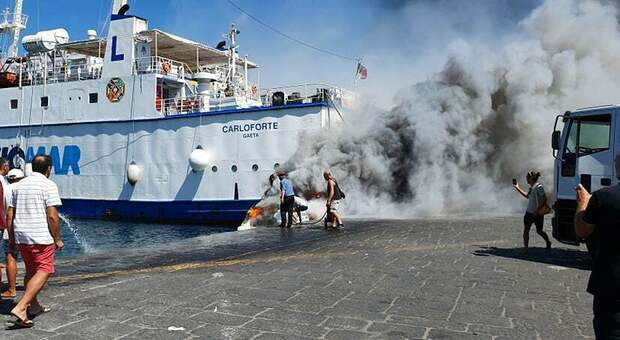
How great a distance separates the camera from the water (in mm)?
15984

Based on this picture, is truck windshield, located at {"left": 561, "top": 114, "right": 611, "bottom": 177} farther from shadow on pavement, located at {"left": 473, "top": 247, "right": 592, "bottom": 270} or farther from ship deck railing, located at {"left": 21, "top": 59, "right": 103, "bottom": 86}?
ship deck railing, located at {"left": 21, "top": 59, "right": 103, "bottom": 86}

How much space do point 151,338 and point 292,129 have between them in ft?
48.5

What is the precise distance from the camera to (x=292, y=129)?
61.8 feet

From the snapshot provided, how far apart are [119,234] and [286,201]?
7.82 meters

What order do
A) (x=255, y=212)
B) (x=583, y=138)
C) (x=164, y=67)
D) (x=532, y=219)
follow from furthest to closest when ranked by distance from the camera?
(x=164, y=67) < (x=255, y=212) < (x=532, y=219) < (x=583, y=138)

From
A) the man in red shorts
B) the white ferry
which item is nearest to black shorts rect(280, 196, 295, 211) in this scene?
the white ferry

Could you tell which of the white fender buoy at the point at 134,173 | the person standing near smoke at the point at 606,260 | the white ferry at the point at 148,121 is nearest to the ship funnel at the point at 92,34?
the white ferry at the point at 148,121

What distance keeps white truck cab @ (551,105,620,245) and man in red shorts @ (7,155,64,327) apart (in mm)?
6950

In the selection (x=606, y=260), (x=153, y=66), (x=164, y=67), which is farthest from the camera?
(x=153, y=66)

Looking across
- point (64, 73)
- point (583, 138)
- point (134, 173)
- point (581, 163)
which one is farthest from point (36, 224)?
point (64, 73)

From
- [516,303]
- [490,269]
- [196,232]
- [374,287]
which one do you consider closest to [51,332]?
[374,287]

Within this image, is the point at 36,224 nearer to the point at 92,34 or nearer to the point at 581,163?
the point at 581,163

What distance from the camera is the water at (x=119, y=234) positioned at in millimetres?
15984

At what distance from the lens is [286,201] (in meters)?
13.8
